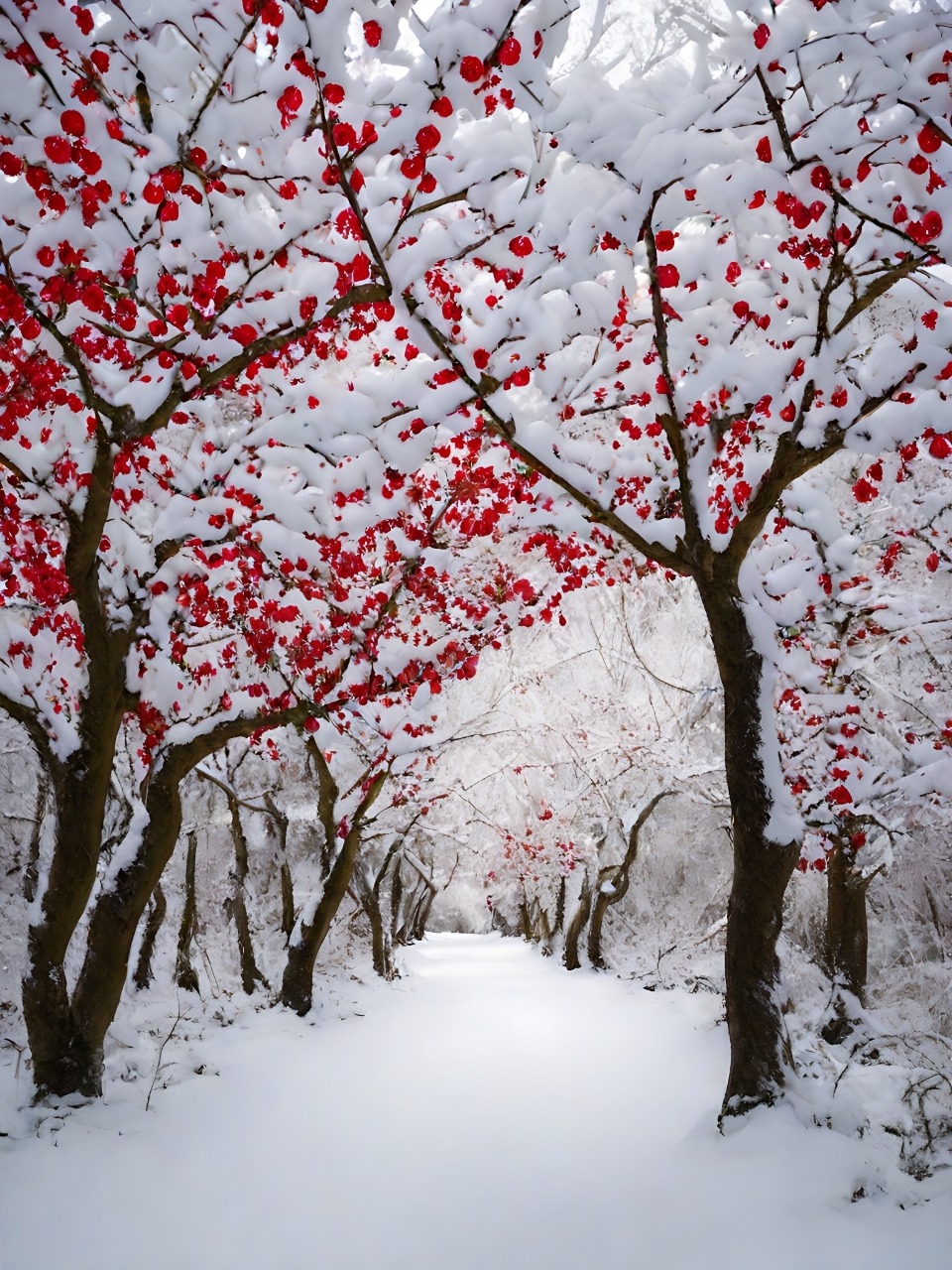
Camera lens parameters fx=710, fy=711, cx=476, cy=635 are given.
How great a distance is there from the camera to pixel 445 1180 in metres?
4.39

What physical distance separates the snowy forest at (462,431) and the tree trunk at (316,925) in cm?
46

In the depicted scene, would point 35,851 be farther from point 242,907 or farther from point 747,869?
point 747,869

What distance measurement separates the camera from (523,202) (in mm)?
3504

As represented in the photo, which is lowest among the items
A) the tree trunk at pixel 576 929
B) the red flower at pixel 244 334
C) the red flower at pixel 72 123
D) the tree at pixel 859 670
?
the tree trunk at pixel 576 929

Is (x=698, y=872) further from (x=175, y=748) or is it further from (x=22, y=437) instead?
(x=22, y=437)

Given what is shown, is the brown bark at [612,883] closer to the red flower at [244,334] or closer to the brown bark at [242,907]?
the brown bark at [242,907]

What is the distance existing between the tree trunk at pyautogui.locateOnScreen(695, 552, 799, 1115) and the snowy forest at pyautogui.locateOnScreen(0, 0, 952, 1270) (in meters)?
0.03

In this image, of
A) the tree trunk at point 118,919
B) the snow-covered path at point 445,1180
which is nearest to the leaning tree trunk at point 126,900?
the tree trunk at point 118,919

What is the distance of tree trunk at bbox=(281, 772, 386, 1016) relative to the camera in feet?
32.3

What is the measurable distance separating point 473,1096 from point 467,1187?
203cm

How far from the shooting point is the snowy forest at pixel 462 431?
10.5 ft

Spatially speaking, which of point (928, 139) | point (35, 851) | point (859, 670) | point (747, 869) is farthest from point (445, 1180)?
point (35, 851)

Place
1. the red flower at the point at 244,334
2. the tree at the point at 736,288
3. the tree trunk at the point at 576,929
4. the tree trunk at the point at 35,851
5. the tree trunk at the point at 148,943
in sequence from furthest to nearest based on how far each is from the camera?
the tree trunk at the point at 576,929, the tree trunk at the point at 35,851, the tree trunk at the point at 148,943, the red flower at the point at 244,334, the tree at the point at 736,288

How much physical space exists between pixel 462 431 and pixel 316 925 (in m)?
7.45
